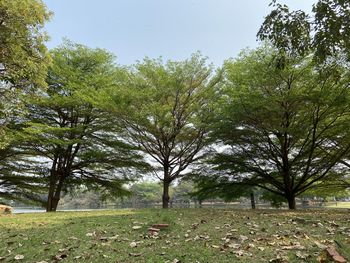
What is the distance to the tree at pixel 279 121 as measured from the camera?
10.7m

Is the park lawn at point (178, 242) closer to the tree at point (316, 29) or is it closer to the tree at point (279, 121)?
the tree at point (316, 29)

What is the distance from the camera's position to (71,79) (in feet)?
52.6

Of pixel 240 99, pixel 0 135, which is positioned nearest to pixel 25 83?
pixel 0 135

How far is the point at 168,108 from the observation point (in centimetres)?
1259

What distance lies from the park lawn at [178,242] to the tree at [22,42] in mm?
5216

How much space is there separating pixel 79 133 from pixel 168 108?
20.5 ft

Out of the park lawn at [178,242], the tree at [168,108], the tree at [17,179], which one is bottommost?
the park lawn at [178,242]

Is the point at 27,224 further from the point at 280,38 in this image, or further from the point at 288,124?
the point at 288,124

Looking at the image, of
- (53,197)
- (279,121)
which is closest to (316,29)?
(279,121)

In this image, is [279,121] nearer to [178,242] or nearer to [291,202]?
[291,202]

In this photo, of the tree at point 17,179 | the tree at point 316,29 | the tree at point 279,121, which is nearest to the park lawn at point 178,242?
the tree at point 316,29

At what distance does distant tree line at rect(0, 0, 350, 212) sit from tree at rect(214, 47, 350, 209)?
0.05 m

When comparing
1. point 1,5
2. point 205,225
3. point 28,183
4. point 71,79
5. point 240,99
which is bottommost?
point 205,225

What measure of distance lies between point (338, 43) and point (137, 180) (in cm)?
1460
